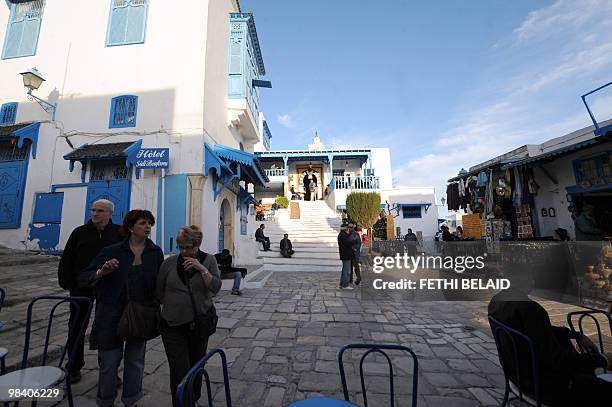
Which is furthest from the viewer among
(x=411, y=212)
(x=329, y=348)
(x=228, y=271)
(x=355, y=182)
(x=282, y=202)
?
(x=282, y=202)

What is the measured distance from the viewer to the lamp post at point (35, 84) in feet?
27.4

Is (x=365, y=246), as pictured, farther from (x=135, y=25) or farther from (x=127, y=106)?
(x=135, y=25)

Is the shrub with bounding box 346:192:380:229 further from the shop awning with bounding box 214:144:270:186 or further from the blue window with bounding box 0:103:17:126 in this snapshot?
the blue window with bounding box 0:103:17:126

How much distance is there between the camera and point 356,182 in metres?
19.6

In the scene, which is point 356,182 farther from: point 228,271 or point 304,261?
point 228,271

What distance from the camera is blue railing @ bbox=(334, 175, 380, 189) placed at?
63.7 feet

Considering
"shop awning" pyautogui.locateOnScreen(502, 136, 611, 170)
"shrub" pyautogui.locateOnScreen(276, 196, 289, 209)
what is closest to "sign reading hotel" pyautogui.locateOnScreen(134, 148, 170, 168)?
"shop awning" pyautogui.locateOnScreen(502, 136, 611, 170)

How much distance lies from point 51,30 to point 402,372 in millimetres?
14894

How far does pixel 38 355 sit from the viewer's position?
301 cm

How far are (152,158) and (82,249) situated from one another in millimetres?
6031

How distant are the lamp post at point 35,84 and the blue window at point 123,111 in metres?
2.28

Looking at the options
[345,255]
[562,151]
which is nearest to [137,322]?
[345,255]

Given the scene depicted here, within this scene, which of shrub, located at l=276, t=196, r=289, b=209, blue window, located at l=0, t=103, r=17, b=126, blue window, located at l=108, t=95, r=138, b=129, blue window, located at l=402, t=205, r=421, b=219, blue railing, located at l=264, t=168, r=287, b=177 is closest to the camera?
blue window, located at l=108, t=95, r=138, b=129

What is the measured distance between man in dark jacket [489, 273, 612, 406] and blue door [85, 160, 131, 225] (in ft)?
30.5
